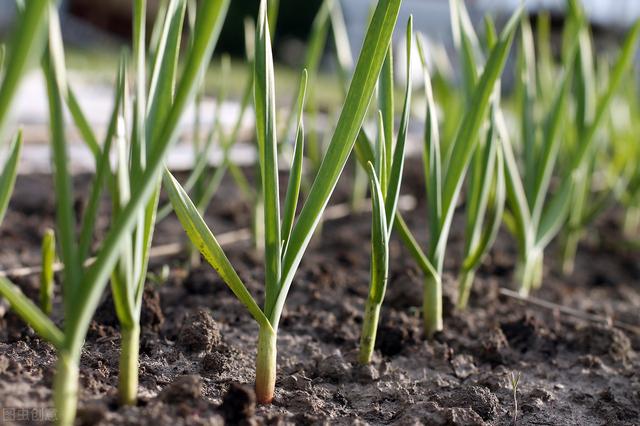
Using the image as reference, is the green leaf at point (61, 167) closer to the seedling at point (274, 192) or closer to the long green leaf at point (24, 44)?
the long green leaf at point (24, 44)

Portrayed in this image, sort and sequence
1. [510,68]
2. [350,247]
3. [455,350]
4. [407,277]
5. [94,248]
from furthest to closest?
[510,68] < [350,247] < [94,248] < [407,277] < [455,350]

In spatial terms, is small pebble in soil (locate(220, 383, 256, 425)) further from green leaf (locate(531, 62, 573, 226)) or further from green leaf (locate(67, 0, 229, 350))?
green leaf (locate(531, 62, 573, 226))

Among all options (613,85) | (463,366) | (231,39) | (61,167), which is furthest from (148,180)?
(231,39)

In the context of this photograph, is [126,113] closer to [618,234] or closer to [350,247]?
[350,247]

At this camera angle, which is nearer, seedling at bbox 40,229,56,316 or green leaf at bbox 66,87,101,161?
green leaf at bbox 66,87,101,161

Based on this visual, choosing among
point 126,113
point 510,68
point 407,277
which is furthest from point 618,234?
point 510,68

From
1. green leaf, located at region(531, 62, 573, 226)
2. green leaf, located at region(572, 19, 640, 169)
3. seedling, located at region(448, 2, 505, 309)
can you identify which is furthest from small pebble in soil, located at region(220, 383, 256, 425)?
green leaf, located at region(572, 19, 640, 169)

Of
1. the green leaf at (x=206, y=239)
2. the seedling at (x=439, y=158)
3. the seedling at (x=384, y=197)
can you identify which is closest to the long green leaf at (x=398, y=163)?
the seedling at (x=384, y=197)
